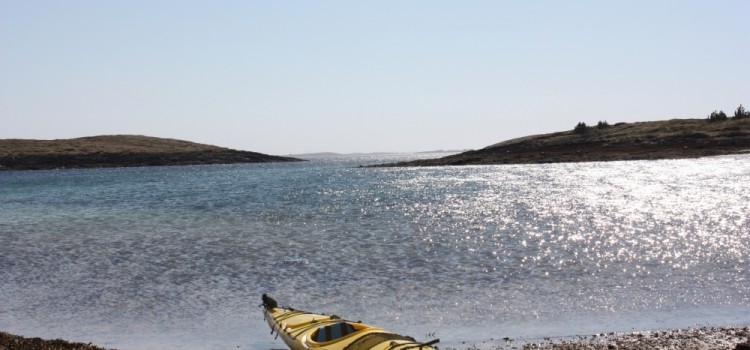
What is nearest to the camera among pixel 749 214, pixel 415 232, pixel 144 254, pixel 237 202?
pixel 144 254

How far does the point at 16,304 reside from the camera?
18422 millimetres

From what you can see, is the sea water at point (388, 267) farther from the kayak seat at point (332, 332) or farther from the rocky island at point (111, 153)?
the rocky island at point (111, 153)

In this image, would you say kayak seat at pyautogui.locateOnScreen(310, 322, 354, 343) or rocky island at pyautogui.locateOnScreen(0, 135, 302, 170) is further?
rocky island at pyautogui.locateOnScreen(0, 135, 302, 170)

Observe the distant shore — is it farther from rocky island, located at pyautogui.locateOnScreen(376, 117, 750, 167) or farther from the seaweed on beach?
rocky island, located at pyautogui.locateOnScreen(376, 117, 750, 167)

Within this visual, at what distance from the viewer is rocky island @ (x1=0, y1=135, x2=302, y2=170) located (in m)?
139

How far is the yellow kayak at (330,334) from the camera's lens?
11.3 m

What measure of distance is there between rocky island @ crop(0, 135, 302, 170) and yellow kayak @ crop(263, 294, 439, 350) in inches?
5415

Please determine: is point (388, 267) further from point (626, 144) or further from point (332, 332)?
point (626, 144)

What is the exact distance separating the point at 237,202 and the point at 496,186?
2505 cm

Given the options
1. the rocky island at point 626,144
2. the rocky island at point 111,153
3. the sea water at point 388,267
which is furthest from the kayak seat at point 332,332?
the rocky island at point 111,153

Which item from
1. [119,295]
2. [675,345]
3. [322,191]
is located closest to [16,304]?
[119,295]

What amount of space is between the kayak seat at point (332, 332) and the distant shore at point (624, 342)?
226 cm

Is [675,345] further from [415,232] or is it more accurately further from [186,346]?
[415,232]

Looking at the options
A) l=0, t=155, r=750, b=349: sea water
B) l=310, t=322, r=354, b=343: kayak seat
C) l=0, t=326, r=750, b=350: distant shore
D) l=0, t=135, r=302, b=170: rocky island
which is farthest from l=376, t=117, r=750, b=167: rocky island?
l=310, t=322, r=354, b=343: kayak seat
